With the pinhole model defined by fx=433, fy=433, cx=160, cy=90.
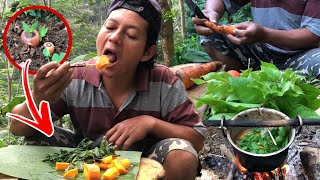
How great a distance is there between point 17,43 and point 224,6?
110 inches

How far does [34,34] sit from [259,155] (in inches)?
43.4

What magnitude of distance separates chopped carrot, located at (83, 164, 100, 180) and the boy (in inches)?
14.5

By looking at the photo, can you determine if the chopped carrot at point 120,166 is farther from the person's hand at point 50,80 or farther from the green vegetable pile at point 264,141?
the green vegetable pile at point 264,141

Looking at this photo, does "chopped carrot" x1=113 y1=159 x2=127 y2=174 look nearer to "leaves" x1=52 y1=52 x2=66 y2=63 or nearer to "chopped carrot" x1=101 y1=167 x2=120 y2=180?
"chopped carrot" x1=101 y1=167 x2=120 y2=180

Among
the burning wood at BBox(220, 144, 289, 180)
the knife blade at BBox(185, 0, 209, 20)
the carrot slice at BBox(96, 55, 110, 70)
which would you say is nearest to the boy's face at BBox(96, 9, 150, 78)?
the carrot slice at BBox(96, 55, 110, 70)

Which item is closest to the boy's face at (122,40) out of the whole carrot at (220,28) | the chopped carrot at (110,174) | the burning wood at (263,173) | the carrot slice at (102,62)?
the carrot slice at (102,62)

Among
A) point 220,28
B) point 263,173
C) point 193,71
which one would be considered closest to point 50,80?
point 263,173

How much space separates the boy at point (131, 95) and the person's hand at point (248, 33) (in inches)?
49.9

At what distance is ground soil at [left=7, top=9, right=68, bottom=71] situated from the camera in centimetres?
173

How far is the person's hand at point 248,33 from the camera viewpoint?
10.9 ft

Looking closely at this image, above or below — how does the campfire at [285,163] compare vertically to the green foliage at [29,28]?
below

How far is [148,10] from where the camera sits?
2.14m

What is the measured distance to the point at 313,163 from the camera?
2.38m

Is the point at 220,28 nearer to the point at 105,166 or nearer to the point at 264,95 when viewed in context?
the point at 264,95
